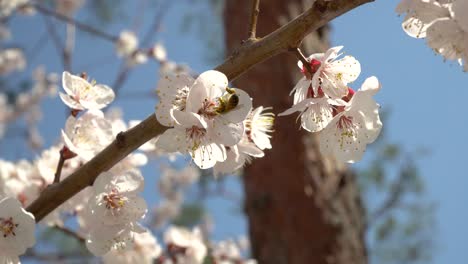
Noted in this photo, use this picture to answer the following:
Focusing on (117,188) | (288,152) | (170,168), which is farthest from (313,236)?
(170,168)

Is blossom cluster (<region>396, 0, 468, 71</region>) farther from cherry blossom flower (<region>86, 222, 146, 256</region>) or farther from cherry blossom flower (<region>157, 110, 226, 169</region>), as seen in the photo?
cherry blossom flower (<region>86, 222, 146, 256</region>)

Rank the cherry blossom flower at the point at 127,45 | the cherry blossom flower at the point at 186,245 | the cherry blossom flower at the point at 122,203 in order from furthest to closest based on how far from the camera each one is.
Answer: the cherry blossom flower at the point at 127,45
the cherry blossom flower at the point at 186,245
the cherry blossom flower at the point at 122,203

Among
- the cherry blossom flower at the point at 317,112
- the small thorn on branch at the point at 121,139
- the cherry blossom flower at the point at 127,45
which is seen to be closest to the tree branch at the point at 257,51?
the small thorn on branch at the point at 121,139

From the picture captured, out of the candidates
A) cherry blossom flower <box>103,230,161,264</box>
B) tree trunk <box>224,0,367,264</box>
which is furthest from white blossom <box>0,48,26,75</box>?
cherry blossom flower <box>103,230,161,264</box>

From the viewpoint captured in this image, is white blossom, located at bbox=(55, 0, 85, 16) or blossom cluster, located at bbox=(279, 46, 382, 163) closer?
blossom cluster, located at bbox=(279, 46, 382, 163)

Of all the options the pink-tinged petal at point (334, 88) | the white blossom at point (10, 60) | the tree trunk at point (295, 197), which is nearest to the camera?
the pink-tinged petal at point (334, 88)

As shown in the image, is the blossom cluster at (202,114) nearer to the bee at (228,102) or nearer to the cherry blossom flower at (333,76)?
the bee at (228,102)

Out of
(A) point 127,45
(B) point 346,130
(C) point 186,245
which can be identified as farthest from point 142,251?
(A) point 127,45
